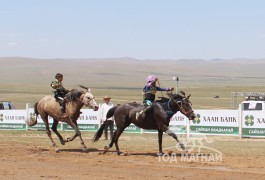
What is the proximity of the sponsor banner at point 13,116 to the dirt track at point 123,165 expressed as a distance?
1507cm

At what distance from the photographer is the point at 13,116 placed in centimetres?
3553

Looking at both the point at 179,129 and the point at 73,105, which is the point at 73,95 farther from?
the point at 179,129

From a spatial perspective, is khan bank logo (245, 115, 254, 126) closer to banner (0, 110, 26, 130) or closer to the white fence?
the white fence

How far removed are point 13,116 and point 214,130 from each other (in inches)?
508

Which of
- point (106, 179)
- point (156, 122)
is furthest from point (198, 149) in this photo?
point (106, 179)

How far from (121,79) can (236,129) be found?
145919 millimetres

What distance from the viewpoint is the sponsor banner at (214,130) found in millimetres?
27562

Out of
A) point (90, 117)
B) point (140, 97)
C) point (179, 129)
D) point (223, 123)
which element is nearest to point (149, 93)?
point (223, 123)

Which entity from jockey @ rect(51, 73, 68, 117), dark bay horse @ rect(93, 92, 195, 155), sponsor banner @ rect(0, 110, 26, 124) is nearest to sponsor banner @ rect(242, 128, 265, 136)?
dark bay horse @ rect(93, 92, 195, 155)

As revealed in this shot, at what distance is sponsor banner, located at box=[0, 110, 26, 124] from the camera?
35.1 m

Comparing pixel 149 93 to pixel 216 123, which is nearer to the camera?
pixel 149 93

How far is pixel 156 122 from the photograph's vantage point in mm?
17969

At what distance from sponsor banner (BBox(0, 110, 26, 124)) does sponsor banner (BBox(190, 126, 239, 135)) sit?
11.0 m

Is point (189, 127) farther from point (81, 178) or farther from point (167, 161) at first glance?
point (81, 178)
